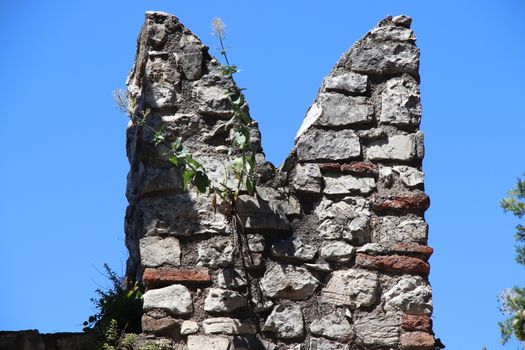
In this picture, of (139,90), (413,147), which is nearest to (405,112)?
(413,147)

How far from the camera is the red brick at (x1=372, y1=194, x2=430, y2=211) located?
487 centimetres

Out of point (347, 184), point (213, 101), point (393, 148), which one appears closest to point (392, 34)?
point (393, 148)

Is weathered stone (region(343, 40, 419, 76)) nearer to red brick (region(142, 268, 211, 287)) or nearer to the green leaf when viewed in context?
the green leaf

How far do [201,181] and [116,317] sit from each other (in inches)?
31.7

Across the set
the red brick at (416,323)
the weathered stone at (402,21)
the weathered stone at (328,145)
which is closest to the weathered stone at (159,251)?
the weathered stone at (328,145)

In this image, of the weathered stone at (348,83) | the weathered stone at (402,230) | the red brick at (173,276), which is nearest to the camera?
the red brick at (173,276)

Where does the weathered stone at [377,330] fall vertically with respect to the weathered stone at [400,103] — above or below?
below

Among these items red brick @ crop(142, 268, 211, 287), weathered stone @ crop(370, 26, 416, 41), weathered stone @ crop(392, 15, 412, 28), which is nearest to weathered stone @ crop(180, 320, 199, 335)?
red brick @ crop(142, 268, 211, 287)

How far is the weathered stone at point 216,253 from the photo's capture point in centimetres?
464

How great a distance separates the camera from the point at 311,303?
4695 millimetres

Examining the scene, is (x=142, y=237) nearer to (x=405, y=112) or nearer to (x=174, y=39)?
(x=174, y=39)

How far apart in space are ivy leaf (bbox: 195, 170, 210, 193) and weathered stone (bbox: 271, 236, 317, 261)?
1.51ft

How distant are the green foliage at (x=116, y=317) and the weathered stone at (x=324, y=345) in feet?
2.80

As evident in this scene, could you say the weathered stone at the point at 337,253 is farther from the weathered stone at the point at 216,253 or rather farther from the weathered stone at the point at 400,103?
the weathered stone at the point at 400,103
